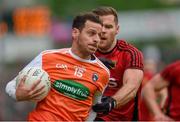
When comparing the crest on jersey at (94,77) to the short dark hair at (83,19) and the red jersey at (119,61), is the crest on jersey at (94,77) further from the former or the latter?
the red jersey at (119,61)

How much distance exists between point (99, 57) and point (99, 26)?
1.21 metres

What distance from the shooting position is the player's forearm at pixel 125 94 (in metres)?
9.69

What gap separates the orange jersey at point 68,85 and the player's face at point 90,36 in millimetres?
221

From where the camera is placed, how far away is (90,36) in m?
9.10

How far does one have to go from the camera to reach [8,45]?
172ft

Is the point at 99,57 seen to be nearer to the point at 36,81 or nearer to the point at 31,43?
the point at 36,81

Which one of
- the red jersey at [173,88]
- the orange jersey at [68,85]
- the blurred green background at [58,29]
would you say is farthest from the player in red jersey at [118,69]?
the blurred green background at [58,29]

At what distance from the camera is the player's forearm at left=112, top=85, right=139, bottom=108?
31.8 ft

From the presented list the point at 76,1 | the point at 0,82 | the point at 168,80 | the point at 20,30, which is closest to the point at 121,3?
the point at 76,1

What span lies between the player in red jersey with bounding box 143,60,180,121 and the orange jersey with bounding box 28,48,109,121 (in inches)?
87.8

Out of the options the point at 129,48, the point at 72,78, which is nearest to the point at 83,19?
the point at 72,78

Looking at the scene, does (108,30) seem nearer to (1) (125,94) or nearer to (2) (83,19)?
(1) (125,94)

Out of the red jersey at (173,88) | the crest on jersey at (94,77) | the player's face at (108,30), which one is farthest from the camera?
the red jersey at (173,88)

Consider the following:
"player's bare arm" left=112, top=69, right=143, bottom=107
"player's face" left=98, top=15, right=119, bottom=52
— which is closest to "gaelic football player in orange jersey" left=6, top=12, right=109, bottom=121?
"player's bare arm" left=112, top=69, right=143, bottom=107
